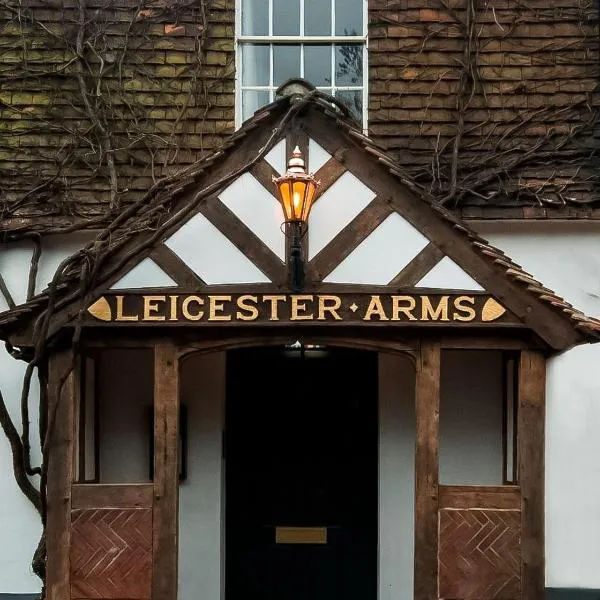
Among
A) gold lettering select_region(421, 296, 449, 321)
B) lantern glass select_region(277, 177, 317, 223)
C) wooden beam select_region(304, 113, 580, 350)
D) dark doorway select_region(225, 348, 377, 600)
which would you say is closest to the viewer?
lantern glass select_region(277, 177, 317, 223)

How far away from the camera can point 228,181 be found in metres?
5.49

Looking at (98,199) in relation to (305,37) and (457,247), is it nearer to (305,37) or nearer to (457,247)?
(305,37)

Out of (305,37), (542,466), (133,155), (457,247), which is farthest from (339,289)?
(305,37)

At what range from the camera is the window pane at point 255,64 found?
23.9 ft

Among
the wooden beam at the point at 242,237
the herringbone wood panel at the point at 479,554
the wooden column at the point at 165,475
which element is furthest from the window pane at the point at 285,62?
the herringbone wood panel at the point at 479,554

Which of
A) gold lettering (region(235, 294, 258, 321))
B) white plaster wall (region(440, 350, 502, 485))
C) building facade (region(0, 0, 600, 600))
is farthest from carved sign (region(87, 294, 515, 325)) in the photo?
white plaster wall (region(440, 350, 502, 485))

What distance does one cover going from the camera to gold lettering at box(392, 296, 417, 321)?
5.40 metres

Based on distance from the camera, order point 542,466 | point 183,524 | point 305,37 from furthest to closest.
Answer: point 305,37
point 183,524
point 542,466

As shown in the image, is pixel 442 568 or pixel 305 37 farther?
pixel 305 37

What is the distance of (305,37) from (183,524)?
4.49 meters

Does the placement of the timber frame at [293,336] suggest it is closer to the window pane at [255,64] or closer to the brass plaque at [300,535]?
the brass plaque at [300,535]

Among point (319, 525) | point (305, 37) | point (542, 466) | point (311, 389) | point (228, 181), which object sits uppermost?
point (305, 37)

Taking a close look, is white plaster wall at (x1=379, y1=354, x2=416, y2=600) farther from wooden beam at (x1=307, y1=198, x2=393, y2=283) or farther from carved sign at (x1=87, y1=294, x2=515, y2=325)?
wooden beam at (x1=307, y1=198, x2=393, y2=283)

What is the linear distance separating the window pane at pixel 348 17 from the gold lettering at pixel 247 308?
315 centimetres
